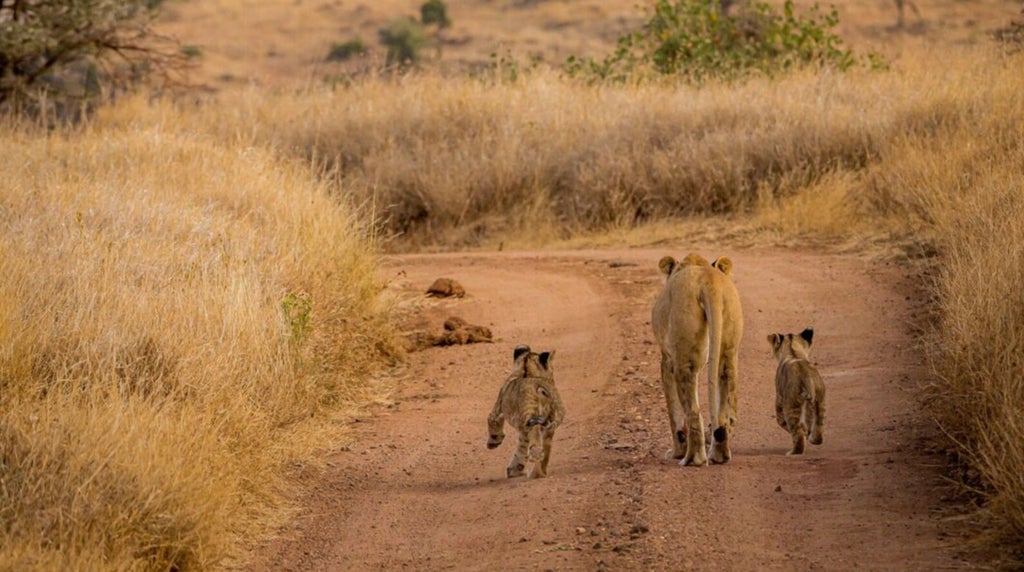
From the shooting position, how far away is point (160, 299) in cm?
856

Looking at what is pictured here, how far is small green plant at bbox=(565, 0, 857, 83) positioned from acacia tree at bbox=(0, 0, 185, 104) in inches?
253

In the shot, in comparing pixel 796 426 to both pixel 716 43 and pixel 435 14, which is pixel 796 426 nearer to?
pixel 716 43

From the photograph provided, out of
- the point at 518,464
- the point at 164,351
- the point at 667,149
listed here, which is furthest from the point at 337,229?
the point at 667,149

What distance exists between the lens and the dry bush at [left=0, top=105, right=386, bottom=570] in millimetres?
6336

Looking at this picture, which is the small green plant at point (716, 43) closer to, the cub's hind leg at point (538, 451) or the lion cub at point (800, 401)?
the lion cub at point (800, 401)

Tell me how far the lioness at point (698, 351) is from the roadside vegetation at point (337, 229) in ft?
4.03

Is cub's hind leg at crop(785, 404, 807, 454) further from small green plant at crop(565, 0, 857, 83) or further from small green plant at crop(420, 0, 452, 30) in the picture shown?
small green plant at crop(420, 0, 452, 30)

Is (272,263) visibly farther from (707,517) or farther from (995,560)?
(995,560)

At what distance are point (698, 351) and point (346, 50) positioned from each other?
122 feet

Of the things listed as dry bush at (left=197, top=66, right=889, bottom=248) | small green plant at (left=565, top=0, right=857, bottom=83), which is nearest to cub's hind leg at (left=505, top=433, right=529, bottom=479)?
dry bush at (left=197, top=66, right=889, bottom=248)

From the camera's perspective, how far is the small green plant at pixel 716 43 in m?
22.6

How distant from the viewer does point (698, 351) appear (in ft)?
24.1

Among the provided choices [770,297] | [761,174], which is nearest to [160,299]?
[770,297]

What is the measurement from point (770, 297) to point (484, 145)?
7.45 metres
